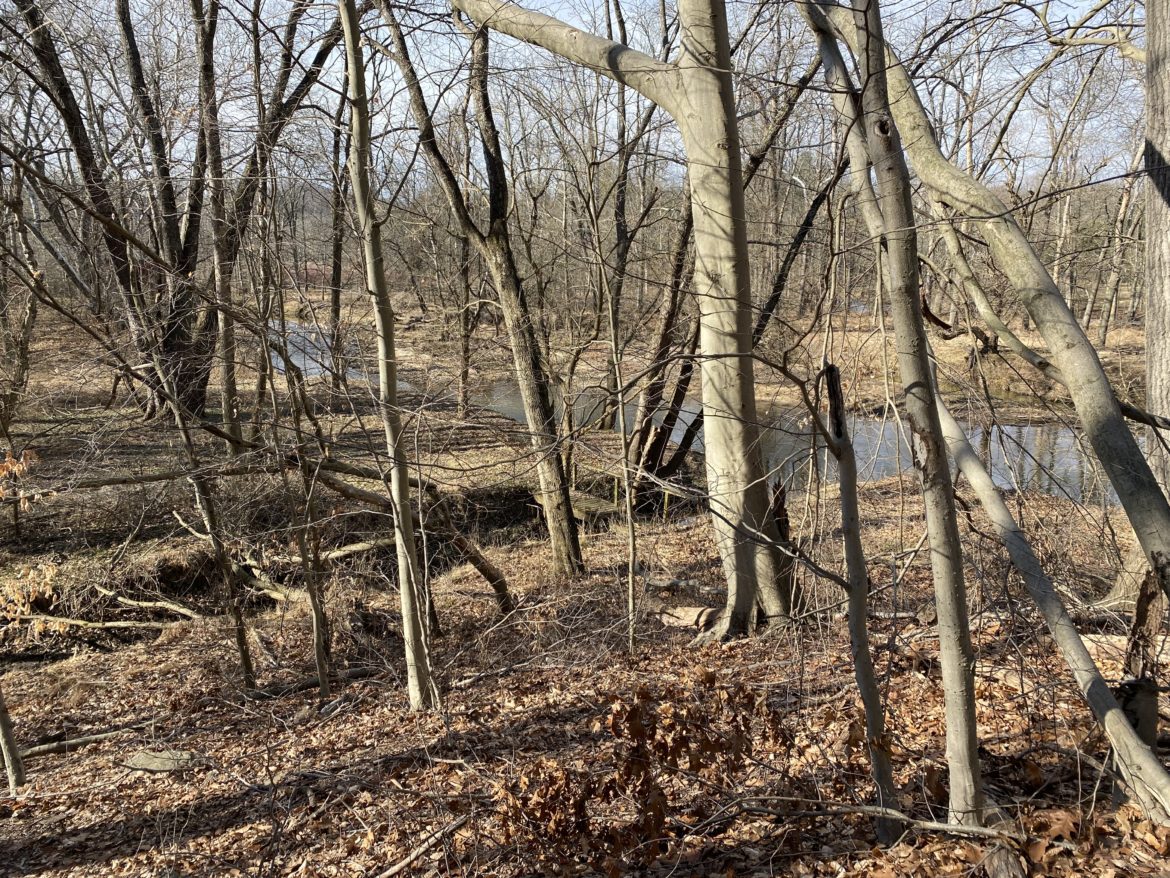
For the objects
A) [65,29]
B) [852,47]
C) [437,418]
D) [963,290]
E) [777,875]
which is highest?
[65,29]

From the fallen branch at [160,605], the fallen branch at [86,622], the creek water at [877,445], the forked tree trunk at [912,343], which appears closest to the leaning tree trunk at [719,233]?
the creek water at [877,445]

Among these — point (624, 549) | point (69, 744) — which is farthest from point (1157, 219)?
point (69, 744)

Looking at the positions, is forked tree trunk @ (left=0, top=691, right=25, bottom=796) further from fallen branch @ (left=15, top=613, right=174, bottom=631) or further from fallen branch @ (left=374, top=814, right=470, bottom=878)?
fallen branch @ (left=374, top=814, right=470, bottom=878)

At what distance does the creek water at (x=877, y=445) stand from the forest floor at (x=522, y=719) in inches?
12.0

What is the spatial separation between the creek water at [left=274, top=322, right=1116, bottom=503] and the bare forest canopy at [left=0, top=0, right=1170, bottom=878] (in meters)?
0.11

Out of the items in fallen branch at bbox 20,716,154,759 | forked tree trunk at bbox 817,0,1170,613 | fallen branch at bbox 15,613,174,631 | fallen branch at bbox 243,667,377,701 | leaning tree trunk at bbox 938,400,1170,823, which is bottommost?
fallen branch at bbox 20,716,154,759

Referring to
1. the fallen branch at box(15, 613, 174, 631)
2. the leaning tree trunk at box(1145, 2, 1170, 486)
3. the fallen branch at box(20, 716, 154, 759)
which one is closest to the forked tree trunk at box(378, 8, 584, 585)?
the fallen branch at box(20, 716, 154, 759)

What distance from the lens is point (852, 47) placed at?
318cm

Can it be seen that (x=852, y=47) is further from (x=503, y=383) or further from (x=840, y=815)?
(x=503, y=383)

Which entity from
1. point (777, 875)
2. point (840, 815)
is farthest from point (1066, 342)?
point (777, 875)

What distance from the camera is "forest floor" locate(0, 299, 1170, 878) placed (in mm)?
3754

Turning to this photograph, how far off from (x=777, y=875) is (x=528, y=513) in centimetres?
985

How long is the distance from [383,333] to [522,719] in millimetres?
2916

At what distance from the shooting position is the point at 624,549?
10781mm
